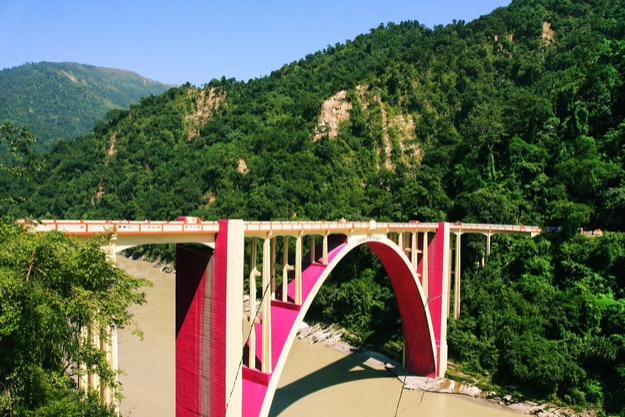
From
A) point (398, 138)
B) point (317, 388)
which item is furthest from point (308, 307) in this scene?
point (398, 138)

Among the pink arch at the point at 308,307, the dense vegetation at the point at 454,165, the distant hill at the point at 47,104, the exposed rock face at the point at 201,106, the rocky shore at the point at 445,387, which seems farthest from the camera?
the distant hill at the point at 47,104

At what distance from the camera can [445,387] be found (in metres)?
19.0

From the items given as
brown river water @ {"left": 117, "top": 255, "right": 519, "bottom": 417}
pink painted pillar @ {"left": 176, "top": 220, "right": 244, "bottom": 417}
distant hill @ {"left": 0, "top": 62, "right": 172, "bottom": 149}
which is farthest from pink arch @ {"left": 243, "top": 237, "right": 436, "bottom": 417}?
distant hill @ {"left": 0, "top": 62, "right": 172, "bottom": 149}

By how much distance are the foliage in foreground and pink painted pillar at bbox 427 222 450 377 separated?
1526 centimetres

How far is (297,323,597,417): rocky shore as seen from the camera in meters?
16.5

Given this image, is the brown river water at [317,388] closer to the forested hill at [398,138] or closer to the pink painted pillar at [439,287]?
the pink painted pillar at [439,287]

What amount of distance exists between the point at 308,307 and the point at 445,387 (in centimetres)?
923

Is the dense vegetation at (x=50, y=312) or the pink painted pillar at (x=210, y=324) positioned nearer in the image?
the dense vegetation at (x=50, y=312)

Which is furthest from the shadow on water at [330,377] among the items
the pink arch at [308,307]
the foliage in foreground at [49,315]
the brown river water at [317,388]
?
the foliage in foreground at [49,315]

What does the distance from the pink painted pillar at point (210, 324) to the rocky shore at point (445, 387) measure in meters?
5.68

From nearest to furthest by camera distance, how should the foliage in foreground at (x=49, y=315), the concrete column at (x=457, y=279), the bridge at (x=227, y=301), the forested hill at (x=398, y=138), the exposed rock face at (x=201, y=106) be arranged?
1. the foliage in foreground at (x=49, y=315)
2. the bridge at (x=227, y=301)
3. the concrete column at (x=457, y=279)
4. the forested hill at (x=398, y=138)
5. the exposed rock face at (x=201, y=106)

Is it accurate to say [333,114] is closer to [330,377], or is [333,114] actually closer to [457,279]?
[457,279]

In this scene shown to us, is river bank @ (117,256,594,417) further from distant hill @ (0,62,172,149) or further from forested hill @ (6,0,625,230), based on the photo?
distant hill @ (0,62,172,149)

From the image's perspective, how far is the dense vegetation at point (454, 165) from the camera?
19328mm
